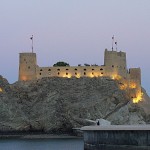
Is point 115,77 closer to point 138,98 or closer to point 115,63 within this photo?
point 115,63

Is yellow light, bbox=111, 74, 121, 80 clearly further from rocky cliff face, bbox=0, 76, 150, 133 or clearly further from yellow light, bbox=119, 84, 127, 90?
yellow light, bbox=119, 84, 127, 90

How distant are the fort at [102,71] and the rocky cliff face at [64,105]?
5.36 ft

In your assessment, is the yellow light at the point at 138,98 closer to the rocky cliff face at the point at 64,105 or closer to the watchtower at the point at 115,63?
the rocky cliff face at the point at 64,105

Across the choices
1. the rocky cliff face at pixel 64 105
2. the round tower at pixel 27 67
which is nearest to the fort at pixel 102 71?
the round tower at pixel 27 67

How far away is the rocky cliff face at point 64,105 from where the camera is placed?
123438mm

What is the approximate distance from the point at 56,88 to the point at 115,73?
1407 cm

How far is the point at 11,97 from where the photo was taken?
439ft

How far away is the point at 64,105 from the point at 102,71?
12422 millimetres

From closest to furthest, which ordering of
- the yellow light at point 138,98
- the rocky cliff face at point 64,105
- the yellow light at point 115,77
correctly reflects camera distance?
the rocky cliff face at point 64,105
the yellow light at point 138,98
the yellow light at point 115,77

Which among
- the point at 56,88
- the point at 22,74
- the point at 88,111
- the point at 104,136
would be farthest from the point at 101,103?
the point at 104,136

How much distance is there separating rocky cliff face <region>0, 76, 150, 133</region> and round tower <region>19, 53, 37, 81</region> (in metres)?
1.48

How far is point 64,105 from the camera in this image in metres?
127

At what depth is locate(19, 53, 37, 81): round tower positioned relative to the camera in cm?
13250

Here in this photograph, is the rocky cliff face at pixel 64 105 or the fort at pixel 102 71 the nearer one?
the rocky cliff face at pixel 64 105
